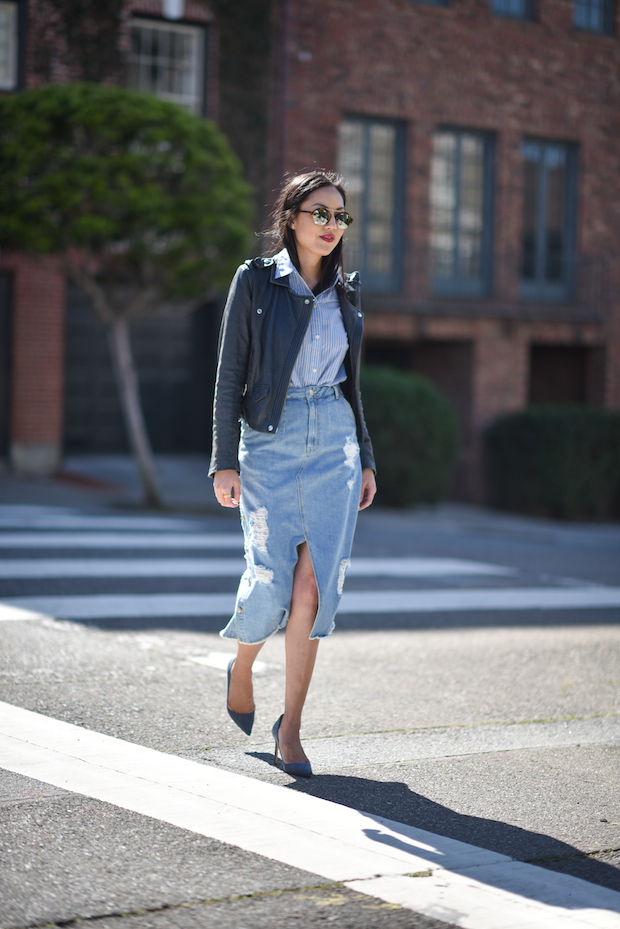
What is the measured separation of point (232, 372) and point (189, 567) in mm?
5008

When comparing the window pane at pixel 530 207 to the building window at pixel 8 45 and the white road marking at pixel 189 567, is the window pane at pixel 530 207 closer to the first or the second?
the building window at pixel 8 45

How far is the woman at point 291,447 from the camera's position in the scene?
4195 mm

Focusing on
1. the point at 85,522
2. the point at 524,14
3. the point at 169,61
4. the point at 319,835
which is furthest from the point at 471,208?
the point at 319,835

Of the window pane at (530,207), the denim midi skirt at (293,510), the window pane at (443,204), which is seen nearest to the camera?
the denim midi skirt at (293,510)

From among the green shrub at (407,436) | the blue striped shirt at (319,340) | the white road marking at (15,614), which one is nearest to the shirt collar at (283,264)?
the blue striped shirt at (319,340)

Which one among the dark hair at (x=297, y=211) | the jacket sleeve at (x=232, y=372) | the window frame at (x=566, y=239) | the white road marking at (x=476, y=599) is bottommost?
the white road marking at (x=476, y=599)

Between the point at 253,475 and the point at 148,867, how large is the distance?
4.92ft

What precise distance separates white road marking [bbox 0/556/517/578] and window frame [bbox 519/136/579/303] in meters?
11.2

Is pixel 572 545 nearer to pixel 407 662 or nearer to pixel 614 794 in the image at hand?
pixel 407 662

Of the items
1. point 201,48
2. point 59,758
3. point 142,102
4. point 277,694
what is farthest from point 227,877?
point 201,48

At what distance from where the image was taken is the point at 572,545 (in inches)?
548

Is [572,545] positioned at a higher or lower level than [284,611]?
lower

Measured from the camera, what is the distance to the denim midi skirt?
13.8 feet

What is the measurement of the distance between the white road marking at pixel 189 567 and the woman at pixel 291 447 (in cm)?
438
